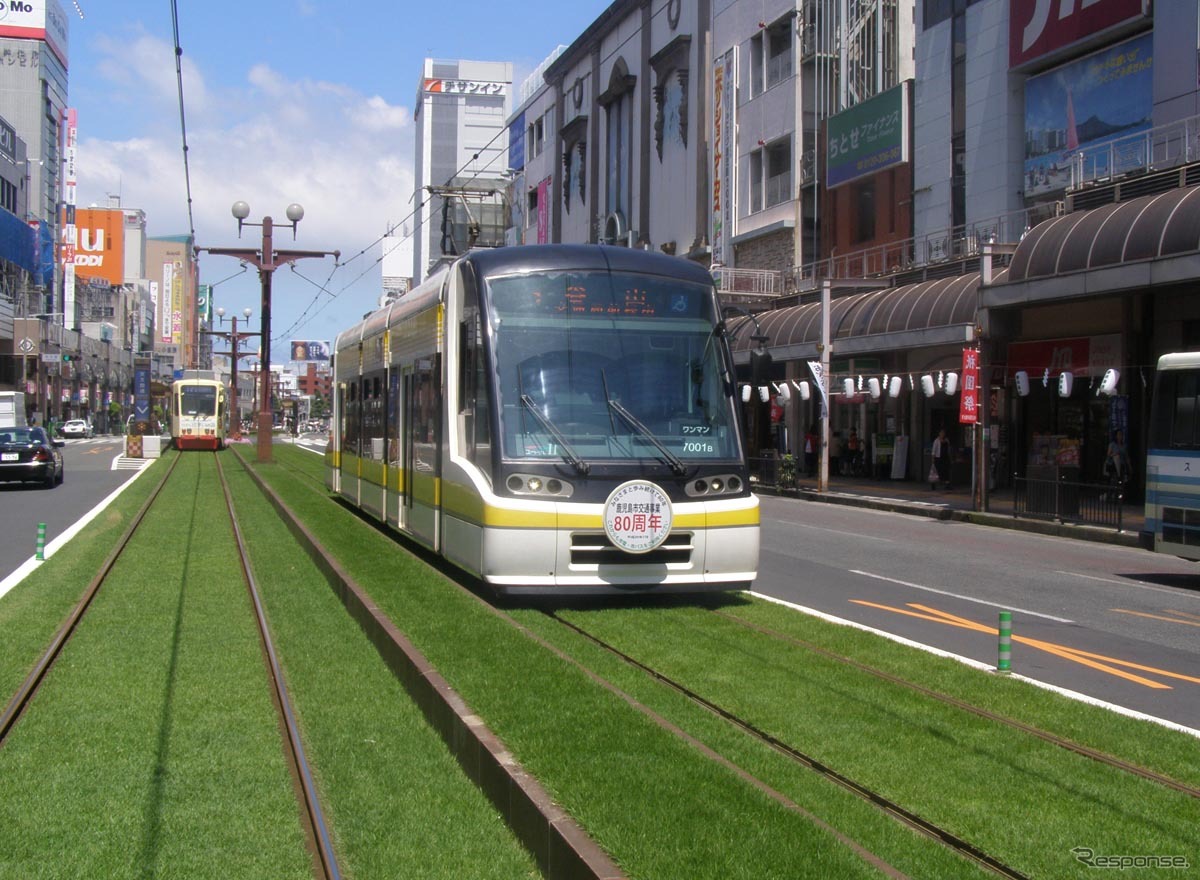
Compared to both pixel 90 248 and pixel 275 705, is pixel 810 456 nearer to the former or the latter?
pixel 275 705

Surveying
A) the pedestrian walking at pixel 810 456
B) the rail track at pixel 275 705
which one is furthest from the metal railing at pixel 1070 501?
the pedestrian walking at pixel 810 456

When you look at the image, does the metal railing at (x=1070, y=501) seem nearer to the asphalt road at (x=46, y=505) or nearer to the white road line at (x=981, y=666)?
the white road line at (x=981, y=666)

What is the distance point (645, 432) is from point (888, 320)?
21632 millimetres

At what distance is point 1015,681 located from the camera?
26.1 ft

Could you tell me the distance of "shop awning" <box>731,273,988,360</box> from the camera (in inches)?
1120

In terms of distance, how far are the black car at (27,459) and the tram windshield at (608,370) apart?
2187 centimetres

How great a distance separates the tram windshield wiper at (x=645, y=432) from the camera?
1073cm

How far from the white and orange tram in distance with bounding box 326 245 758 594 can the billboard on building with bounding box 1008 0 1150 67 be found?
20.8 m

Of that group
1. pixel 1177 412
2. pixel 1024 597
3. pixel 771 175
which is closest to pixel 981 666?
pixel 1024 597

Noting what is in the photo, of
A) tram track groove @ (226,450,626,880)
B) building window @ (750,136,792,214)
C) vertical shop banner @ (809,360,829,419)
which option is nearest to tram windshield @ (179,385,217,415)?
building window @ (750,136,792,214)

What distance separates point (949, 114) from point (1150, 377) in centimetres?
1132

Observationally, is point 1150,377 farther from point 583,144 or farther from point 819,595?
point 583,144

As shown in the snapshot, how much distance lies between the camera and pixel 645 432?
10.8 meters

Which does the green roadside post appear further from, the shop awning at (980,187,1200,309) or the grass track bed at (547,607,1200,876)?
the shop awning at (980,187,1200,309)
